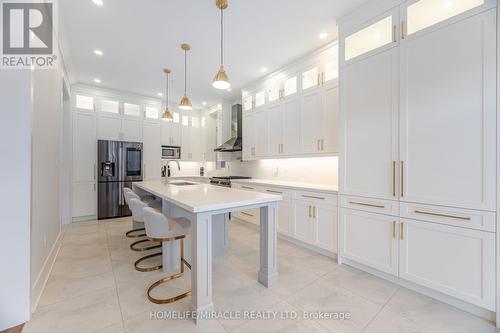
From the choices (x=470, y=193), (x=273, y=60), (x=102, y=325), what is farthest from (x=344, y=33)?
(x=102, y=325)

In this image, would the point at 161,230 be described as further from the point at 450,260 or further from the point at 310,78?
the point at 310,78

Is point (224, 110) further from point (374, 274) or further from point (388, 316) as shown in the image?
point (388, 316)

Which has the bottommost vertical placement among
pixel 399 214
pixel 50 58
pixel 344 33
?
pixel 399 214

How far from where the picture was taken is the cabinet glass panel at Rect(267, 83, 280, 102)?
3.84 metres

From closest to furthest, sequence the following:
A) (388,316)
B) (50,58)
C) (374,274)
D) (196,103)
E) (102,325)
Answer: (102,325), (388,316), (374,274), (50,58), (196,103)

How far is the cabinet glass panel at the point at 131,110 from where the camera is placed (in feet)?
16.4

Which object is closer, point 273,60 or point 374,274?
point 374,274

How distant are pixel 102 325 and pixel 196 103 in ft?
17.3

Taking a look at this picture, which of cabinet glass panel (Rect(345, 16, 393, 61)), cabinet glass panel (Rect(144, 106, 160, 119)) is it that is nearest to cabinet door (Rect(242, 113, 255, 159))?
cabinet glass panel (Rect(345, 16, 393, 61))

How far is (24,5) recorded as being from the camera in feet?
5.62

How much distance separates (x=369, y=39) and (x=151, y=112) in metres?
4.93

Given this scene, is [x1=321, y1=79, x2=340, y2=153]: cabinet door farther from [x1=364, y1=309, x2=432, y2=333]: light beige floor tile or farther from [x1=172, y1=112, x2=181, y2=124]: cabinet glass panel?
[x1=172, y1=112, x2=181, y2=124]: cabinet glass panel

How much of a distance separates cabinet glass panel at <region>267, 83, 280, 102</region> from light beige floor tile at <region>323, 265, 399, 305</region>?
2928mm

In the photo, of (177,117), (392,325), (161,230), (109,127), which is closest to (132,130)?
(109,127)
